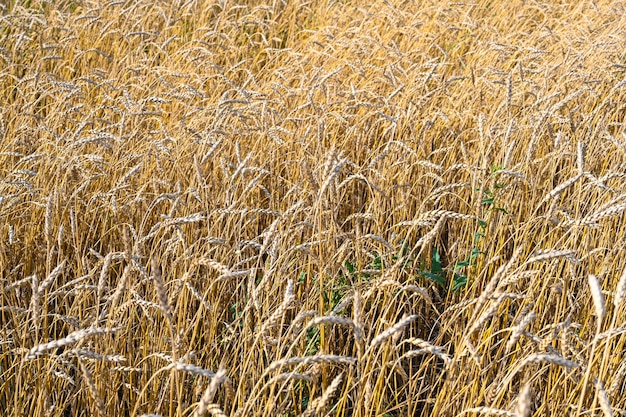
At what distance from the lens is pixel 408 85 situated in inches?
125

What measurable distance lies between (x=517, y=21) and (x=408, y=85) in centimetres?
154

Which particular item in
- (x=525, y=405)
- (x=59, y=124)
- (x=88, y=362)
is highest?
(x=525, y=405)

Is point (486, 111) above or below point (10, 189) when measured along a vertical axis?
above

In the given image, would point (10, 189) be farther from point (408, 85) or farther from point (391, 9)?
point (391, 9)

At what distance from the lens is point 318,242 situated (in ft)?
5.50

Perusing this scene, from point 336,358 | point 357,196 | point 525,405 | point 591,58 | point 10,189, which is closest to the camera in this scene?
point 525,405

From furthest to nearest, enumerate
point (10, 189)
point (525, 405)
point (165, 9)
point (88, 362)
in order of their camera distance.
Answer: point (165, 9) → point (10, 189) → point (88, 362) → point (525, 405)

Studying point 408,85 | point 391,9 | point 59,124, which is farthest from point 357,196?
point 391,9

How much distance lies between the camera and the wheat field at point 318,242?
151 centimetres

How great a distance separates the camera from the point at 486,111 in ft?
10.2

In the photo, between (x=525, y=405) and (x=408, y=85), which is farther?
(x=408, y=85)

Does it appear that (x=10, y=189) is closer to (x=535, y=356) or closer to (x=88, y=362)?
(x=88, y=362)

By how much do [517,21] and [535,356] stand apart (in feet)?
11.8

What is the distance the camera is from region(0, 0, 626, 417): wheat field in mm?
1508
